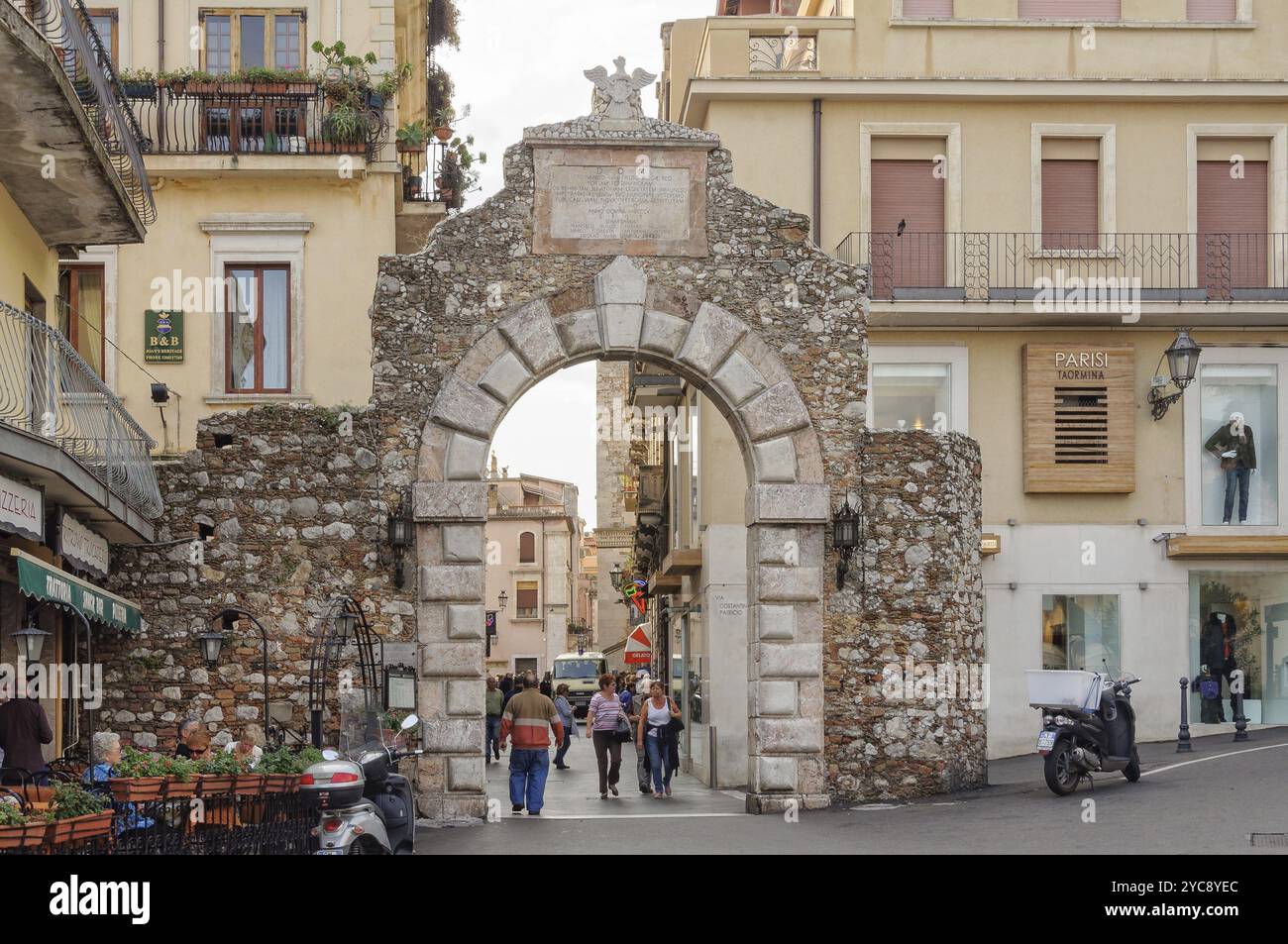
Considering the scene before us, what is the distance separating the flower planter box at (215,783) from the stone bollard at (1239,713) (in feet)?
48.5

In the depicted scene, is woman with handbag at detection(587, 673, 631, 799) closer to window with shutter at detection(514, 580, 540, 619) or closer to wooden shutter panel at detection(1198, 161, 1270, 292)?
wooden shutter panel at detection(1198, 161, 1270, 292)

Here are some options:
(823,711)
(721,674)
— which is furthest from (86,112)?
(721,674)

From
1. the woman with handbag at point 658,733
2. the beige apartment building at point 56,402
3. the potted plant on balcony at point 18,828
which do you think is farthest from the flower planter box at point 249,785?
the woman with handbag at point 658,733

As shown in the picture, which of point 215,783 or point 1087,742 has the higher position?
point 215,783

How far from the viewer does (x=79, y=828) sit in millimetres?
9875

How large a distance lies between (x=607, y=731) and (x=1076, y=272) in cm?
964

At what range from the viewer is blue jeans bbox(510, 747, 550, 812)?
18.2 meters

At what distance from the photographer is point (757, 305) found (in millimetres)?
17906

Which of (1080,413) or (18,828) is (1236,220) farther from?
(18,828)

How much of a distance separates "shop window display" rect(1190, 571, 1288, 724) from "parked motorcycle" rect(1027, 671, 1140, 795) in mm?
7299

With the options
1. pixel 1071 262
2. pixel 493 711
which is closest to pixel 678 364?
pixel 1071 262

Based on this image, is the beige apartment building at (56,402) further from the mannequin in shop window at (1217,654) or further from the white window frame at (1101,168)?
the mannequin in shop window at (1217,654)
